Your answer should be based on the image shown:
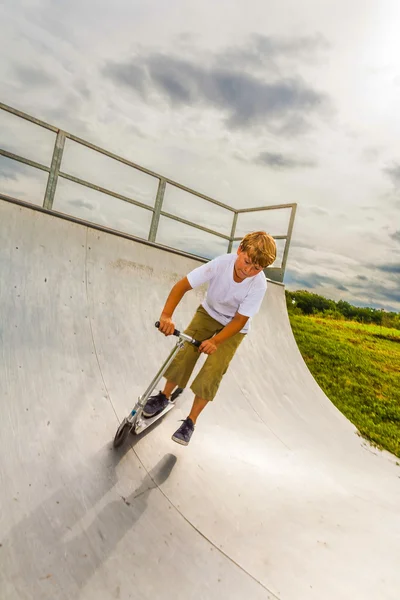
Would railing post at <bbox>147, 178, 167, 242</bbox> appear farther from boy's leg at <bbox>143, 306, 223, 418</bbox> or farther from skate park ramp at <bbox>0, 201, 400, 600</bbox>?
boy's leg at <bbox>143, 306, 223, 418</bbox>

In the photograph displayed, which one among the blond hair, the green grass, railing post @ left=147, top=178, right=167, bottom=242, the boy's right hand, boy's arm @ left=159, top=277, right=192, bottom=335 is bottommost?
the green grass

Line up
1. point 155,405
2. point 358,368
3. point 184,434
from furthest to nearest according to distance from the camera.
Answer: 1. point 358,368
2. point 155,405
3. point 184,434

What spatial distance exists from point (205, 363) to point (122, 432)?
31.9 inches

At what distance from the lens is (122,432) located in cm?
293

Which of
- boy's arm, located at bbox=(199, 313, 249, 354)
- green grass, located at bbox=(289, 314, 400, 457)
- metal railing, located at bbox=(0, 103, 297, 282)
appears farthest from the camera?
green grass, located at bbox=(289, 314, 400, 457)

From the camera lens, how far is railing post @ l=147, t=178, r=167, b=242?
6297mm

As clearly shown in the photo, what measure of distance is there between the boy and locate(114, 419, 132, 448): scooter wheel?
0.99 feet

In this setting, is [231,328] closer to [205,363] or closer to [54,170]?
[205,363]

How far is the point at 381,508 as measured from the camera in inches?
149

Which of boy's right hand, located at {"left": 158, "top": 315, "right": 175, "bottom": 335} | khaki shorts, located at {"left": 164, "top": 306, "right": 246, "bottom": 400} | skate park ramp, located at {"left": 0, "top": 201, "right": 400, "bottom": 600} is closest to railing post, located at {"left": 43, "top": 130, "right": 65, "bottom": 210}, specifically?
skate park ramp, located at {"left": 0, "top": 201, "right": 400, "bottom": 600}

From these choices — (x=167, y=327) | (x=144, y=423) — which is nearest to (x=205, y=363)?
(x=144, y=423)

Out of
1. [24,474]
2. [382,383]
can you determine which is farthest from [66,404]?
[382,383]

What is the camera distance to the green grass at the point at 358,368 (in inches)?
437

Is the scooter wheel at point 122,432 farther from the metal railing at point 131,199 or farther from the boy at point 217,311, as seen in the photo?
the metal railing at point 131,199
